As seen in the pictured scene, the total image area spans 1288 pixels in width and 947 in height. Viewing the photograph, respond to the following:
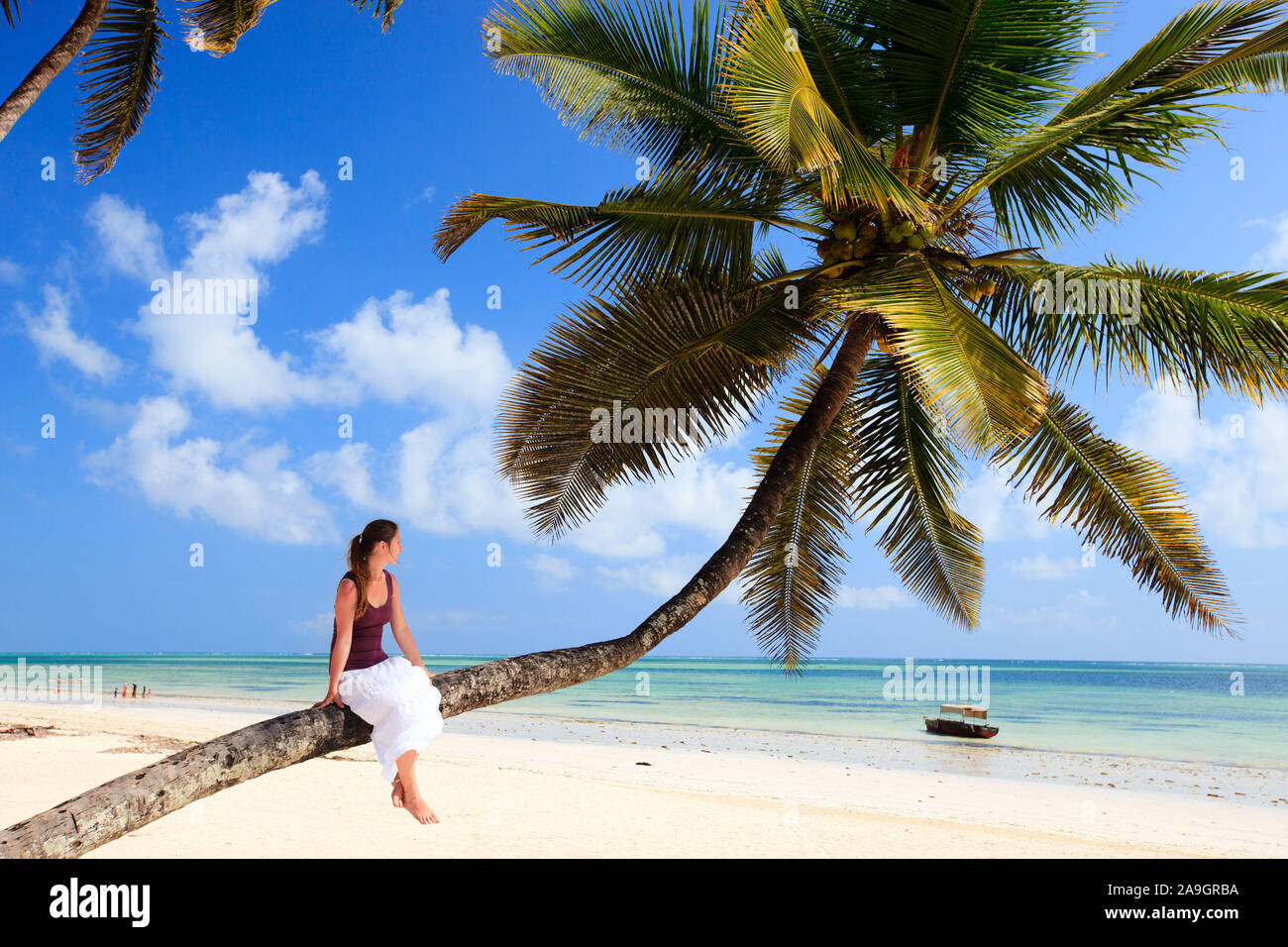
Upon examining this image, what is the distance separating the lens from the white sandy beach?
31.9 ft

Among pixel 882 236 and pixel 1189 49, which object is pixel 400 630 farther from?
pixel 1189 49

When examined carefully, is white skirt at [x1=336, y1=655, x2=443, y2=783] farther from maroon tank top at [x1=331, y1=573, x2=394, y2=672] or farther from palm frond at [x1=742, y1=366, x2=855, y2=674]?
palm frond at [x1=742, y1=366, x2=855, y2=674]

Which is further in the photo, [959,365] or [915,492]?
[915,492]

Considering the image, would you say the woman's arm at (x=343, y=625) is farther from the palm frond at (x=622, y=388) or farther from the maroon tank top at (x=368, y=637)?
the palm frond at (x=622, y=388)

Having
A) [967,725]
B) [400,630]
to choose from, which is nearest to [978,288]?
[400,630]

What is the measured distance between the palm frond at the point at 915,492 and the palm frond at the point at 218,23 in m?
7.01

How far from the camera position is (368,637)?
3.67m

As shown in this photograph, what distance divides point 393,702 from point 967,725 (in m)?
24.0

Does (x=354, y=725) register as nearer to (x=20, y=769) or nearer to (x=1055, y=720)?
(x=20, y=769)

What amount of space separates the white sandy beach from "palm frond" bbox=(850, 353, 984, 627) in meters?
3.36

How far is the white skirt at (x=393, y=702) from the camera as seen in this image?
3365 mm

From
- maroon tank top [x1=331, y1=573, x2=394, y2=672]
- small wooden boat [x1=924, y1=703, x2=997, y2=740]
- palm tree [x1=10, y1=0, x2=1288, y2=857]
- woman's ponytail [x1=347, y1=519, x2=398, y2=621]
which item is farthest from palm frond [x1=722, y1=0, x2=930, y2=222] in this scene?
small wooden boat [x1=924, y1=703, x2=997, y2=740]

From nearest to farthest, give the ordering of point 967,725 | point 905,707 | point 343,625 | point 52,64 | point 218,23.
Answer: point 343,625, point 52,64, point 218,23, point 967,725, point 905,707

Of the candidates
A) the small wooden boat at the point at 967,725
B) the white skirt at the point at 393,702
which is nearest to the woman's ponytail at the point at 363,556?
the white skirt at the point at 393,702
